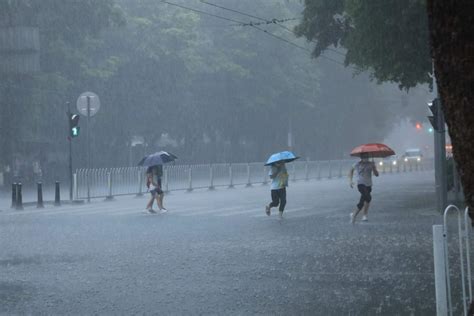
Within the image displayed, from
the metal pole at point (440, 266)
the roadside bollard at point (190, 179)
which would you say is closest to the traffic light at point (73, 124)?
the roadside bollard at point (190, 179)

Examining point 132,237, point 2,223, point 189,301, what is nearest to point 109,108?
point 2,223

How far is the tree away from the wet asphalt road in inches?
148

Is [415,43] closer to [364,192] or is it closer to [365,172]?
[365,172]

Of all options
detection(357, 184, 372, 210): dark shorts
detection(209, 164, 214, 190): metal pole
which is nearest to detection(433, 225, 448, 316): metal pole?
detection(357, 184, 372, 210): dark shorts

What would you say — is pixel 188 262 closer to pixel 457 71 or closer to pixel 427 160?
pixel 457 71

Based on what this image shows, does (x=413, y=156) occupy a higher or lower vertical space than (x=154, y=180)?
higher

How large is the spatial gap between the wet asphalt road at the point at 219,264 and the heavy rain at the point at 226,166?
0.16ft

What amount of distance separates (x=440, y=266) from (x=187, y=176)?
31.6 metres

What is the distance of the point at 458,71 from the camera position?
13.3ft

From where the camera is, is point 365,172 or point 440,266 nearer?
point 440,266

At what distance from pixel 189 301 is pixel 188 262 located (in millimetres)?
3342

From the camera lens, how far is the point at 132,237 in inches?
664

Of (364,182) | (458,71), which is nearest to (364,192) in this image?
(364,182)

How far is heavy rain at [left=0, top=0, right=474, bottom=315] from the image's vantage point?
30.6ft
